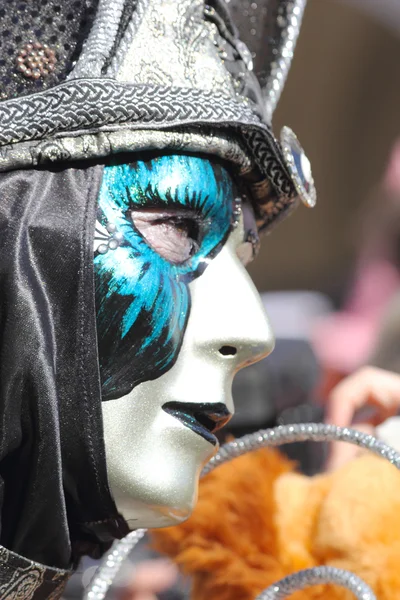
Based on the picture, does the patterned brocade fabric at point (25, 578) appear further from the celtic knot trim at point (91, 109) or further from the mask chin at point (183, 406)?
the celtic knot trim at point (91, 109)

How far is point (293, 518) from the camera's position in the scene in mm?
1262

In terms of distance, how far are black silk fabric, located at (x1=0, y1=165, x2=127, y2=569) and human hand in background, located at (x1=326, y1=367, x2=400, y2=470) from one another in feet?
1.59

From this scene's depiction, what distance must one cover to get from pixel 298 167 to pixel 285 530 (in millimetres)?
478

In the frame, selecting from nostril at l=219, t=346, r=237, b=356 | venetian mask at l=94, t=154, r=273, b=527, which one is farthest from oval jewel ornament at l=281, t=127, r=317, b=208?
nostril at l=219, t=346, r=237, b=356

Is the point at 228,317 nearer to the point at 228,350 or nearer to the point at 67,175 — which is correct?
the point at 228,350

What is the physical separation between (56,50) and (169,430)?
17.2 inches

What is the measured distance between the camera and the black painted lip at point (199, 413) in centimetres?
102

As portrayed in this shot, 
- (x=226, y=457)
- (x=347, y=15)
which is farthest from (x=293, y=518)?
(x=347, y=15)

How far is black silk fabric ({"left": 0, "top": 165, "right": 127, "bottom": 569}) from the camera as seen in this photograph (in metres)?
0.96

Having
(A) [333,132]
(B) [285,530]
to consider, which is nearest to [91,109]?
(B) [285,530]

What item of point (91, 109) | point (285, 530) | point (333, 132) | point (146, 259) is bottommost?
point (333, 132)

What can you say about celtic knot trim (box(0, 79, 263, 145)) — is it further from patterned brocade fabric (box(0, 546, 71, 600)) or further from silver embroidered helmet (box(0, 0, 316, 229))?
patterned brocade fabric (box(0, 546, 71, 600))

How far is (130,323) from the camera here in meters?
1.00

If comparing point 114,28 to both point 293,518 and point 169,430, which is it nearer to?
point 169,430
